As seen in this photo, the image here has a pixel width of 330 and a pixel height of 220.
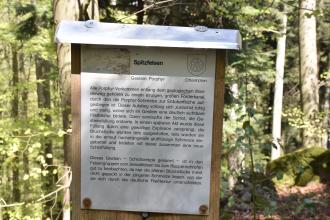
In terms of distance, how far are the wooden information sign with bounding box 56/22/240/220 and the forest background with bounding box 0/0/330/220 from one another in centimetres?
100

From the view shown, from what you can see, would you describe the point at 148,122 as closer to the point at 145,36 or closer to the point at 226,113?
the point at 145,36

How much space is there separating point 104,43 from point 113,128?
1.76 feet

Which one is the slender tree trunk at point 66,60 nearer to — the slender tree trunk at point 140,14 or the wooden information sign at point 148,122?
the wooden information sign at point 148,122

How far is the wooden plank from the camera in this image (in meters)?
2.71

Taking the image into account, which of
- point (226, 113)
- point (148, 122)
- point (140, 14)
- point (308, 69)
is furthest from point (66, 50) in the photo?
point (308, 69)

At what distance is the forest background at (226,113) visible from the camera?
4.52 metres

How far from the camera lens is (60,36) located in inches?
102

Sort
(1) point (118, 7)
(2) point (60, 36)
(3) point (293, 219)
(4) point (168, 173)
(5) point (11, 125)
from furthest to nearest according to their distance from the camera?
(5) point (11, 125) → (1) point (118, 7) → (3) point (293, 219) → (4) point (168, 173) → (2) point (60, 36)

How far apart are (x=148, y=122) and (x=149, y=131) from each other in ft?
0.19

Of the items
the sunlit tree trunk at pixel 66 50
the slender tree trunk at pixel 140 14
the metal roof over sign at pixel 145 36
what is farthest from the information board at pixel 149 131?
the slender tree trunk at pixel 140 14

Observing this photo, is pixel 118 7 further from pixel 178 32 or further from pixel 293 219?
pixel 178 32

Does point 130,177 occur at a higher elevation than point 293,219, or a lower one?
higher

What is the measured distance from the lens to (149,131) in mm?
2730

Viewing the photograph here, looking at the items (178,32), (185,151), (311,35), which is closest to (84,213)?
(185,151)
